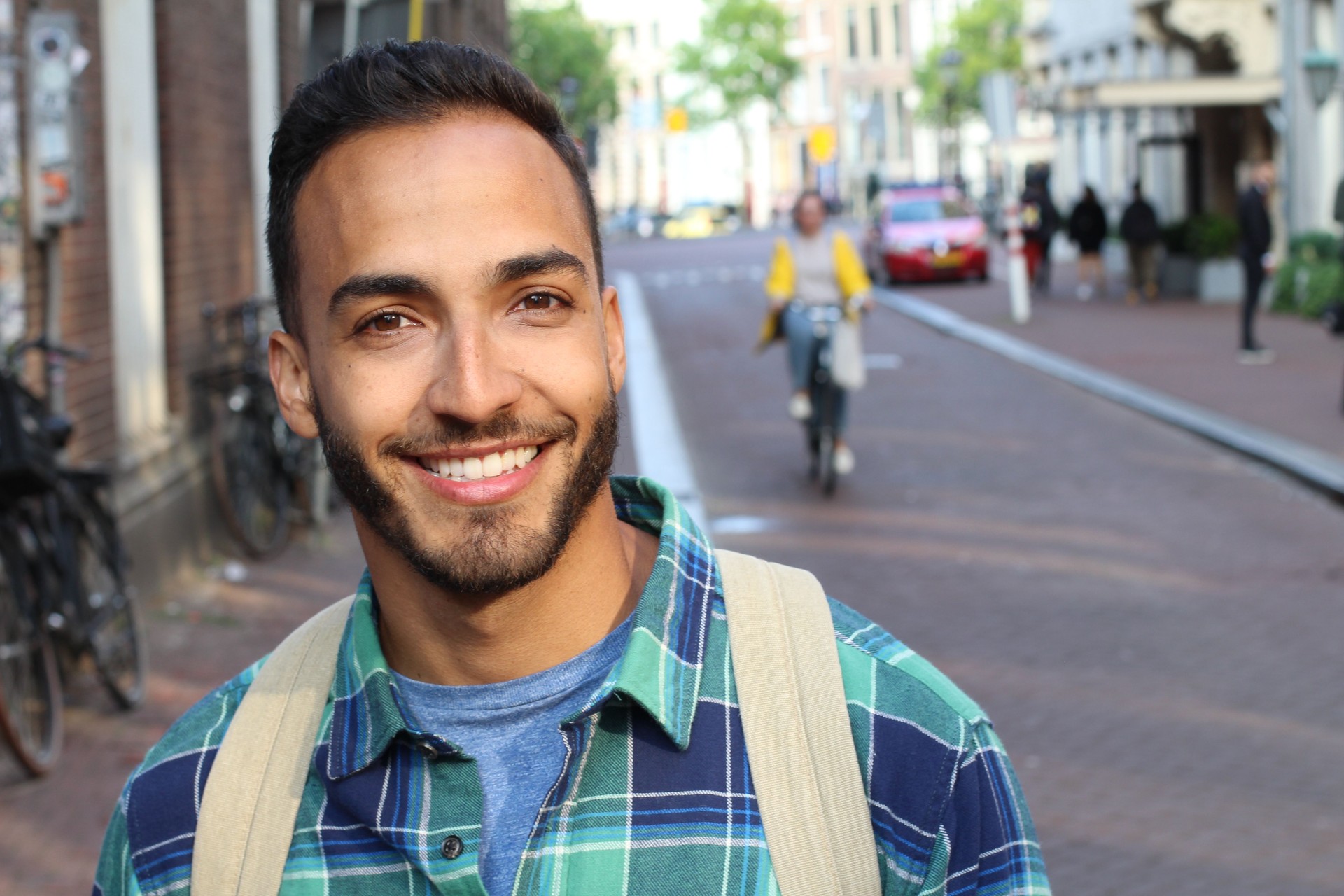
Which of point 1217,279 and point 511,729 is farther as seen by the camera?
point 1217,279

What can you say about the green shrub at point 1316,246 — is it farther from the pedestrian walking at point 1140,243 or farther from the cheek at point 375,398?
the cheek at point 375,398

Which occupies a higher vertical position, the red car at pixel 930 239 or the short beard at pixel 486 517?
the red car at pixel 930 239

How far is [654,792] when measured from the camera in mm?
1508

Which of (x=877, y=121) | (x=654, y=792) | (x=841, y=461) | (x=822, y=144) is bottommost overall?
(x=841, y=461)

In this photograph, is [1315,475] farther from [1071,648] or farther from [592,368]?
[592,368]

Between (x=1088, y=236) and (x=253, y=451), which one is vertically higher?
(x=1088, y=236)

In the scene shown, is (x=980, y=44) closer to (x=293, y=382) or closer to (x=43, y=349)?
(x=43, y=349)

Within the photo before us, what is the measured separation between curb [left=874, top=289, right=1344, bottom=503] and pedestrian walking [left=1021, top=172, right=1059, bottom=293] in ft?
14.6

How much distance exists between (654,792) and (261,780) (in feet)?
1.15

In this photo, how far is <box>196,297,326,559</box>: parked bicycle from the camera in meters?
9.42

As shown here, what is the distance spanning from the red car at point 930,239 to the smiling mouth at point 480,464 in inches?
1189

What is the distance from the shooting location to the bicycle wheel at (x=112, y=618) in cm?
653

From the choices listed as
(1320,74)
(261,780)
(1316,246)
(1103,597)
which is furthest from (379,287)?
(1316,246)

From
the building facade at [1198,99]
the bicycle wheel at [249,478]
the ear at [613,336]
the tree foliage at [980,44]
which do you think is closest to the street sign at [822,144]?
the tree foliage at [980,44]
